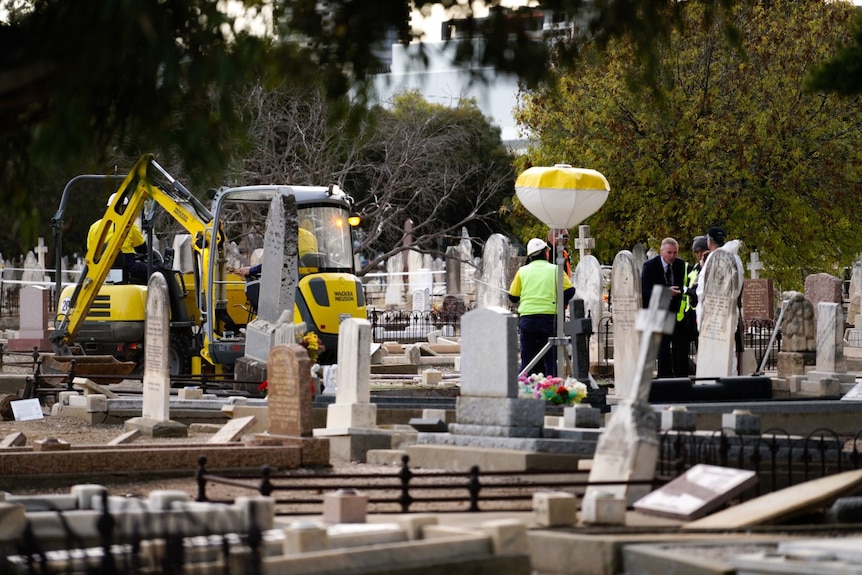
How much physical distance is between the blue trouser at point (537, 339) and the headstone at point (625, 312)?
1445 mm

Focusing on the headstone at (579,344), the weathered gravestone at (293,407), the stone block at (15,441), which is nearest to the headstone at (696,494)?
the weathered gravestone at (293,407)

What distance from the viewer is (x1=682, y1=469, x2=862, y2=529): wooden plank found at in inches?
391

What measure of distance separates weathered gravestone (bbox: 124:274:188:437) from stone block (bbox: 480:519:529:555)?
9213mm

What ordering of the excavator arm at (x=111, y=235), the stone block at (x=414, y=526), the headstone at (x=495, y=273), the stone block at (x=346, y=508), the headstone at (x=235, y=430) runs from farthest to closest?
the headstone at (x=495, y=273)
the excavator arm at (x=111, y=235)
the headstone at (x=235, y=430)
the stone block at (x=346, y=508)
the stone block at (x=414, y=526)

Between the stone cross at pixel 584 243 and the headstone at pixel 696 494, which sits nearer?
the headstone at pixel 696 494

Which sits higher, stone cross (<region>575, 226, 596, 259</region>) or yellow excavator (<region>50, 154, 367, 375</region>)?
stone cross (<region>575, 226, 596, 259</region>)

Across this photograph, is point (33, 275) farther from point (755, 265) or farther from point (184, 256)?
point (755, 265)

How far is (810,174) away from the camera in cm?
3872

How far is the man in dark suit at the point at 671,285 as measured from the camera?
20.2 metres

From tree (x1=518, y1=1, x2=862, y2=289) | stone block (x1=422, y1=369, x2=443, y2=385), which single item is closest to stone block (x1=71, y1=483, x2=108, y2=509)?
stone block (x1=422, y1=369, x2=443, y2=385)

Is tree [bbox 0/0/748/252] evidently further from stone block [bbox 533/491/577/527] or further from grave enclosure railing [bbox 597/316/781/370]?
grave enclosure railing [bbox 597/316/781/370]

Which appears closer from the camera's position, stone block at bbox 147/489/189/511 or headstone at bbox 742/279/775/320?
stone block at bbox 147/489/189/511

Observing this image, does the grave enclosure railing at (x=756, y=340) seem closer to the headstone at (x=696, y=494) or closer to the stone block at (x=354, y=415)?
the stone block at (x=354, y=415)

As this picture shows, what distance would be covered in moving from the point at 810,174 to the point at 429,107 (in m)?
18.5
